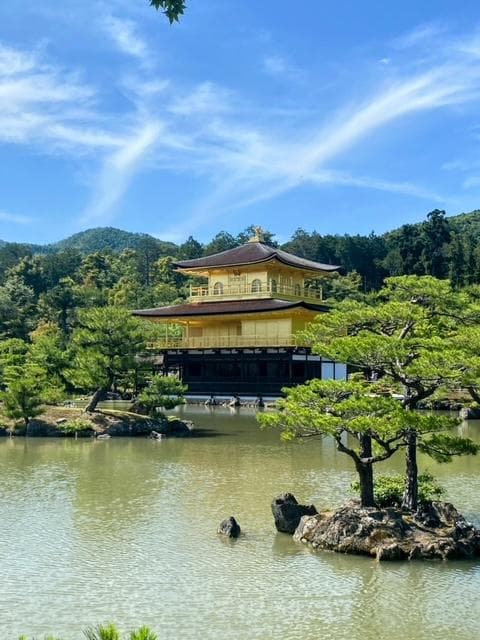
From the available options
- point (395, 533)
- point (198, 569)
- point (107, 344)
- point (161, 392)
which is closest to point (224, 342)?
point (161, 392)

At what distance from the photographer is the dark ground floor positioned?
33875 millimetres

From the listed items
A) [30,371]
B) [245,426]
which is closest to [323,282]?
[245,426]

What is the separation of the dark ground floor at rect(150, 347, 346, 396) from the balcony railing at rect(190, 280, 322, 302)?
3370 mm

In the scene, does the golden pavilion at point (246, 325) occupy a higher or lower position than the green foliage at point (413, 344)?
higher

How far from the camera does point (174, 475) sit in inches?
608

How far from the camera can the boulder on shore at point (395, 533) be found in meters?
9.13

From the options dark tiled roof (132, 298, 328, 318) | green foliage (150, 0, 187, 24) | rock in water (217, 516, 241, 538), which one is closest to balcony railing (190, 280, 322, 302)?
dark tiled roof (132, 298, 328, 318)

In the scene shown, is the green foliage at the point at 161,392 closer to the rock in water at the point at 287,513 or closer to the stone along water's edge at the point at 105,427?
the stone along water's edge at the point at 105,427

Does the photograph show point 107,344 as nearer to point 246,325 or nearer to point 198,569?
point 246,325

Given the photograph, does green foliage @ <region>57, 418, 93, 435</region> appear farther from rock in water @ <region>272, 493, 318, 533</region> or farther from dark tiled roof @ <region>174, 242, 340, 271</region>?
dark tiled roof @ <region>174, 242, 340, 271</region>

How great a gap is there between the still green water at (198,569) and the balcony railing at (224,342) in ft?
60.5

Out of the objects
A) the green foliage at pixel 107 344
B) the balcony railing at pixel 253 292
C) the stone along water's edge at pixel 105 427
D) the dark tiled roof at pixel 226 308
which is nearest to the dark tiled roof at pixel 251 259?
the balcony railing at pixel 253 292

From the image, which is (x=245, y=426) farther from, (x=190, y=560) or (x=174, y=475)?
(x=190, y=560)

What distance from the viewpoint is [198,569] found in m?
8.84
